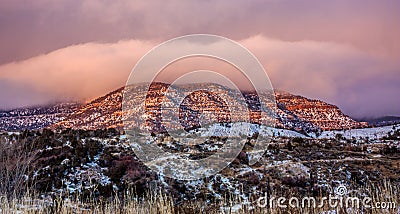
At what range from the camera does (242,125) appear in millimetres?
38031

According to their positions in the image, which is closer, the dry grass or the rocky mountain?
the dry grass

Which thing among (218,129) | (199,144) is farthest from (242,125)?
(199,144)

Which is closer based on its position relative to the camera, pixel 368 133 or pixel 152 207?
pixel 152 207

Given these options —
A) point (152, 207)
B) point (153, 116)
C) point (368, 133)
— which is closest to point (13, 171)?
point (152, 207)

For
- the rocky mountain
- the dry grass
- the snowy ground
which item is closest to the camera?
the dry grass

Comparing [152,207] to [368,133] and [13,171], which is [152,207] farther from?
[368,133]

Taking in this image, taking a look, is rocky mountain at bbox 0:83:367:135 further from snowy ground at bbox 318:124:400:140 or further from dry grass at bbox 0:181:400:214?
dry grass at bbox 0:181:400:214

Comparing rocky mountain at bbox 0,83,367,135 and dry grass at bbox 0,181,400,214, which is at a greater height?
rocky mountain at bbox 0,83,367,135

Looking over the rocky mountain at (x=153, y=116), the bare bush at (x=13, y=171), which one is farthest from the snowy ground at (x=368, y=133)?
the bare bush at (x=13, y=171)

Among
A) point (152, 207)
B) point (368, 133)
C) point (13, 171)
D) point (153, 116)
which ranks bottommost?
point (152, 207)

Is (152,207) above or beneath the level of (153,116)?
beneath

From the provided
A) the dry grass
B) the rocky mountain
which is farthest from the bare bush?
the rocky mountain

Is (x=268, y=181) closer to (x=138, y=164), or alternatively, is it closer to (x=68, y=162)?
(x=138, y=164)

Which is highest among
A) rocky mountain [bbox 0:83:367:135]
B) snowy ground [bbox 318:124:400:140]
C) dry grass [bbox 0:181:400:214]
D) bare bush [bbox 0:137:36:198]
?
rocky mountain [bbox 0:83:367:135]
